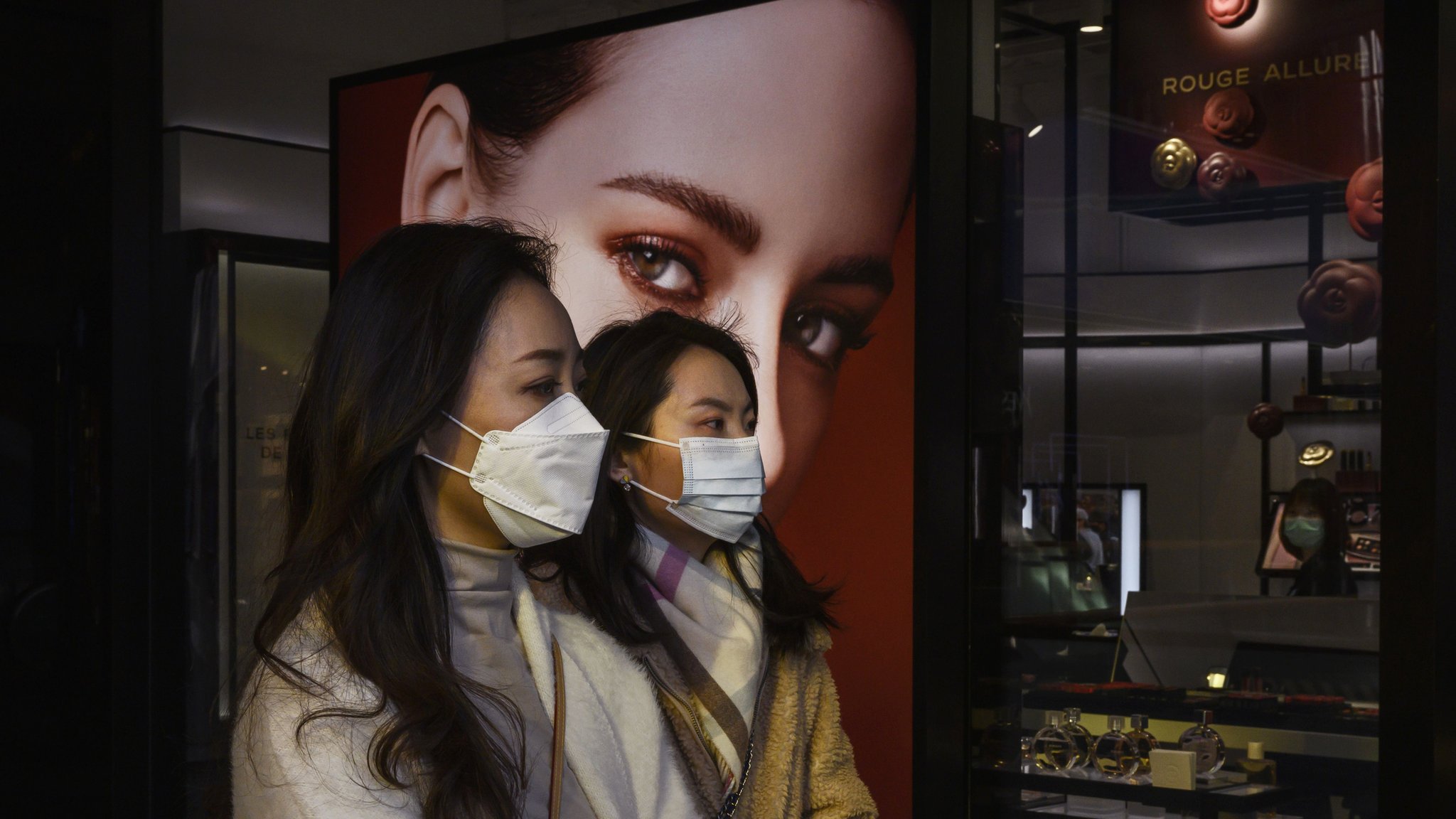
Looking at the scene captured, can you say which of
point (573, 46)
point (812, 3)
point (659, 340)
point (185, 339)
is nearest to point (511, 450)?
point (659, 340)

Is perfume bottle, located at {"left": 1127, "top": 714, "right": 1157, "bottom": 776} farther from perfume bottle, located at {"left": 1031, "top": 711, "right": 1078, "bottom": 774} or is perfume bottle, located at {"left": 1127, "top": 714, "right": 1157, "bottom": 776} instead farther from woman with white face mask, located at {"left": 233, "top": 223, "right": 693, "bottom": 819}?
woman with white face mask, located at {"left": 233, "top": 223, "right": 693, "bottom": 819}

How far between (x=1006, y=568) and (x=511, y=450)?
5.05 ft

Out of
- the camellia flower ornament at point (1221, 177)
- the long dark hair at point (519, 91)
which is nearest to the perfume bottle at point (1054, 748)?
the camellia flower ornament at point (1221, 177)

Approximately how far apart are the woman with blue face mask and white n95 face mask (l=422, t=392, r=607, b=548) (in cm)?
143

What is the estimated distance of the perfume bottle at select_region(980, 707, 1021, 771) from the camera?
317 centimetres

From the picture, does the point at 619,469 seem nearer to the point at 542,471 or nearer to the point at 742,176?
the point at 542,471

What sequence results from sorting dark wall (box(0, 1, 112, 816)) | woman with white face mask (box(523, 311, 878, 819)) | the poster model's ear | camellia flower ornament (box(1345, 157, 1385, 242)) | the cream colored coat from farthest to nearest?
dark wall (box(0, 1, 112, 816))
the poster model's ear
camellia flower ornament (box(1345, 157, 1385, 242))
woman with white face mask (box(523, 311, 878, 819))
the cream colored coat

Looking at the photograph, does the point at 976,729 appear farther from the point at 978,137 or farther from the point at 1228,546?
the point at 978,137

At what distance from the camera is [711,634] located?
2553 millimetres

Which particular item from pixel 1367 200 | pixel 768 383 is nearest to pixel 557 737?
pixel 768 383

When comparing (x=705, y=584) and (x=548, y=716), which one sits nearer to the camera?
(x=548, y=716)

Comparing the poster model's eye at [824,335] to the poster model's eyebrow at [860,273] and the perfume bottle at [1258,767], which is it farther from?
the perfume bottle at [1258,767]

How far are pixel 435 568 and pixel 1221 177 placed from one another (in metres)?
1.86

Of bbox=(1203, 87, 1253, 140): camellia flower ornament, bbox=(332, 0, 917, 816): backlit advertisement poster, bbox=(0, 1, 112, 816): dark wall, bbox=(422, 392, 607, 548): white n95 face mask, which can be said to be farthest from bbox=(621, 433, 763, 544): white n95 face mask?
bbox=(0, 1, 112, 816): dark wall
